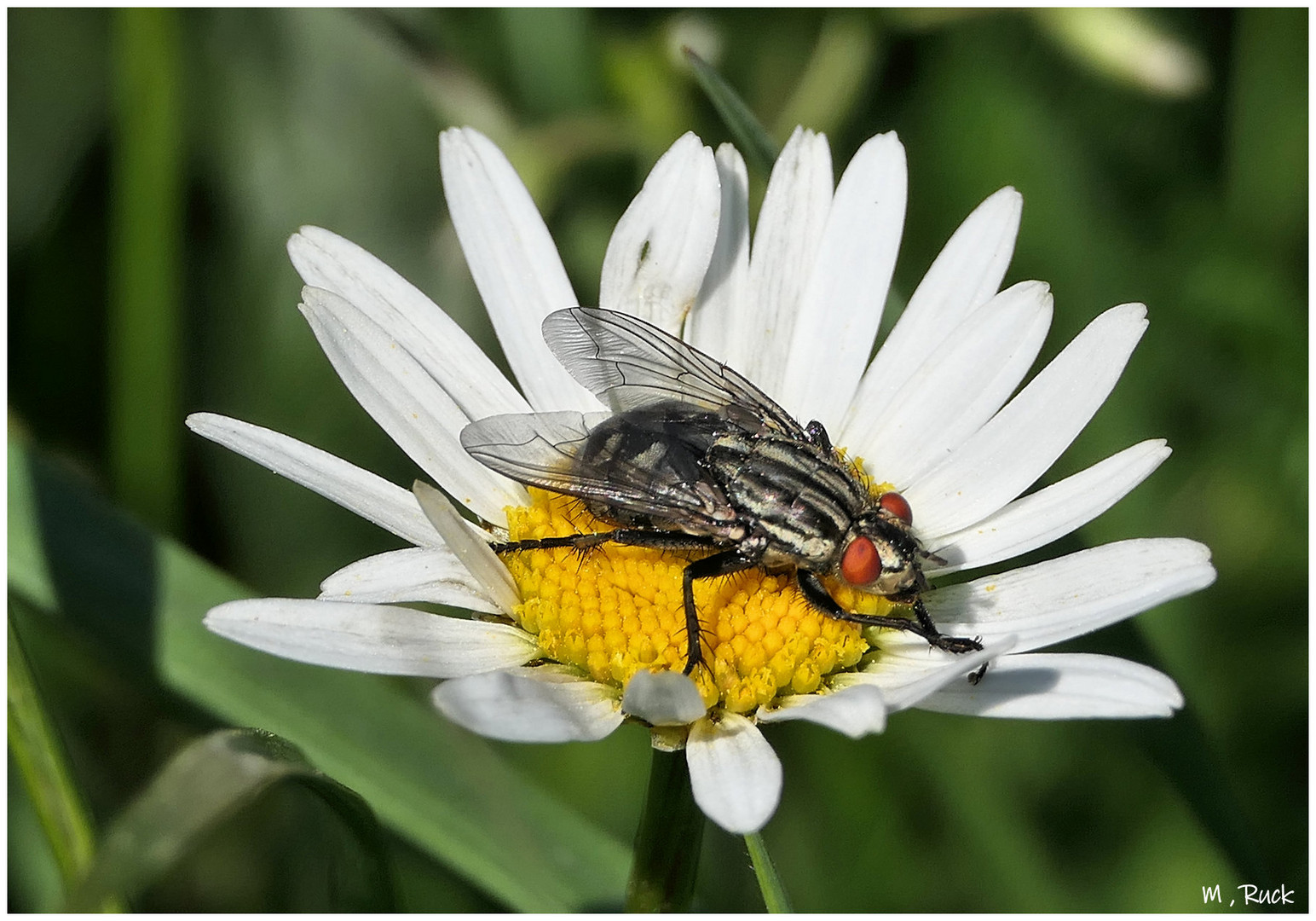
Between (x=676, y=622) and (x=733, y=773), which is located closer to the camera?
(x=733, y=773)

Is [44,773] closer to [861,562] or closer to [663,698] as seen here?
[663,698]

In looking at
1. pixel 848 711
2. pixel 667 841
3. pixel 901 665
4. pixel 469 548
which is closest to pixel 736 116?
pixel 469 548

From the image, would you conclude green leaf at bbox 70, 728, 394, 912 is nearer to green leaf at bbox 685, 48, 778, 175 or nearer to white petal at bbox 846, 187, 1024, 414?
green leaf at bbox 685, 48, 778, 175

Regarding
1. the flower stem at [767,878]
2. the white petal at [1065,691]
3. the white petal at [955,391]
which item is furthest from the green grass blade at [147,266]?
the white petal at [1065,691]

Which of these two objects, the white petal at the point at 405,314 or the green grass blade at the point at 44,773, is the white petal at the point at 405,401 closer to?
the white petal at the point at 405,314

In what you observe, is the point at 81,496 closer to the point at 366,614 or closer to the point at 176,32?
the point at 366,614

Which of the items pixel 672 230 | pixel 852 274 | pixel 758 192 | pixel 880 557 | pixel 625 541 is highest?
pixel 758 192
